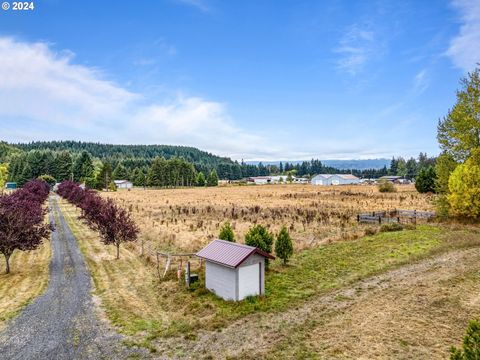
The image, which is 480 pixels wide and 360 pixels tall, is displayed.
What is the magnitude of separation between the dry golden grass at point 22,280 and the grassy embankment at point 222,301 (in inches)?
104

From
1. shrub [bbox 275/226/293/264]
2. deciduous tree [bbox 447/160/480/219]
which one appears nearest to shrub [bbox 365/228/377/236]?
deciduous tree [bbox 447/160/480/219]

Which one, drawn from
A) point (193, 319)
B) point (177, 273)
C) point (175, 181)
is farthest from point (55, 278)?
point (175, 181)

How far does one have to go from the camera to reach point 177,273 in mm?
18234

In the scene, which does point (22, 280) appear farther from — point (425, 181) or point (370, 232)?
point (425, 181)

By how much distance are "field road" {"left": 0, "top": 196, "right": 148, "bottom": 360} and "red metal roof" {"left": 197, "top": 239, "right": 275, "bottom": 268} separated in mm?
4966

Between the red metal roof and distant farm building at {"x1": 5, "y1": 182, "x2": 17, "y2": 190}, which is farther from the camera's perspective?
distant farm building at {"x1": 5, "y1": 182, "x2": 17, "y2": 190}

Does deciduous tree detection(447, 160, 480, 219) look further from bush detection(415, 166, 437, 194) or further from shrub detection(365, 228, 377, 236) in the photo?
bush detection(415, 166, 437, 194)

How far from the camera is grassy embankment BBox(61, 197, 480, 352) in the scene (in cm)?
1310

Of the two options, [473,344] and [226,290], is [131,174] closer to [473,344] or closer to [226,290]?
[226,290]

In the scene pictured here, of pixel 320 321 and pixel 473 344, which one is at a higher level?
pixel 473 344

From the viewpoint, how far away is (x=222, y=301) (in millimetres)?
14820

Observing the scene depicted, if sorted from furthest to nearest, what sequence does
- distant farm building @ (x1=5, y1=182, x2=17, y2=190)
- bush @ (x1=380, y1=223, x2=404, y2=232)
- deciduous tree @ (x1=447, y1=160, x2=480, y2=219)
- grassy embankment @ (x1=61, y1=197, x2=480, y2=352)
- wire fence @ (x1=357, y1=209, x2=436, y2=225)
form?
distant farm building @ (x1=5, y1=182, x2=17, y2=190), wire fence @ (x1=357, y1=209, x2=436, y2=225), deciduous tree @ (x1=447, y1=160, x2=480, y2=219), bush @ (x1=380, y1=223, x2=404, y2=232), grassy embankment @ (x1=61, y1=197, x2=480, y2=352)

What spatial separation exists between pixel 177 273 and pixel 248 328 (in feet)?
23.5

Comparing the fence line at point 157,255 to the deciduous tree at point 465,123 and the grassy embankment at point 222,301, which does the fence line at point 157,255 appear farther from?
the deciduous tree at point 465,123
